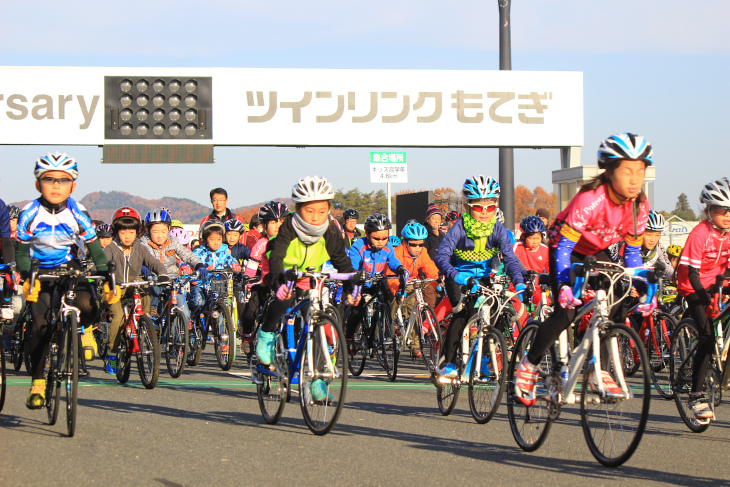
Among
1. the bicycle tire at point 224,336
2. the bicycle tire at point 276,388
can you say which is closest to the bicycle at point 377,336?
the bicycle tire at point 224,336

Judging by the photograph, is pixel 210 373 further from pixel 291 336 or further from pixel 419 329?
pixel 291 336

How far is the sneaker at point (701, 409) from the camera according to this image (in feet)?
24.8

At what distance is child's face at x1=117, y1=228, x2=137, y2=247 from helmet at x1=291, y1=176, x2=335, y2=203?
431 centimetres

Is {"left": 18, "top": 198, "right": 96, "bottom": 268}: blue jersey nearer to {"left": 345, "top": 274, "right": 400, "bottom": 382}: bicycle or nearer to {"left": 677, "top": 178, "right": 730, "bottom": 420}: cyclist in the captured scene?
{"left": 345, "top": 274, "right": 400, "bottom": 382}: bicycle

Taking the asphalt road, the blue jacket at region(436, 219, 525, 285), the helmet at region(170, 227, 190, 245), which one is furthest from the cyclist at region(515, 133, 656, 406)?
the helmet at region(170, 227, 190, 245)

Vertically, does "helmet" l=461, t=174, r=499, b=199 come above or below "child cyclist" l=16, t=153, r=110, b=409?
above

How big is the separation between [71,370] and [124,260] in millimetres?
4358

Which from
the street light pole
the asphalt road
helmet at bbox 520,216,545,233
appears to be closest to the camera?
the asphalt road

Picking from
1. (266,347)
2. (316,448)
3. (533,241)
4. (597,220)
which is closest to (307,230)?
(266,347)

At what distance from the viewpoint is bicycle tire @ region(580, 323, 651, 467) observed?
5773mm

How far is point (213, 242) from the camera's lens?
1384 cm

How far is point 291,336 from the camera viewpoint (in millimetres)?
7781

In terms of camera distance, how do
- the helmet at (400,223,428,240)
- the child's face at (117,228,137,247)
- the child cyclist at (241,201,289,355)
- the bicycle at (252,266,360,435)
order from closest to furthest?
1. the bicycle at (252,266,360,435)
2. the child cyclist at (241,201,289,355)
3. the child's face at (117,228,137,247)
4. the helmet at (400,223,428,240)

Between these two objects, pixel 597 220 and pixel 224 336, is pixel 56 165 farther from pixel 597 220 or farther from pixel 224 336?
pixel 224 336
